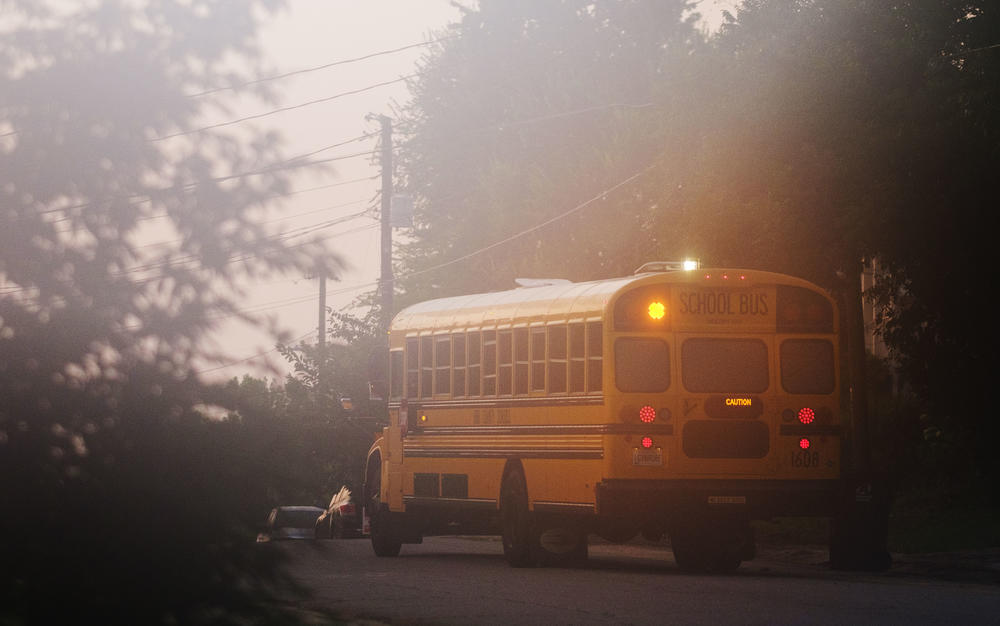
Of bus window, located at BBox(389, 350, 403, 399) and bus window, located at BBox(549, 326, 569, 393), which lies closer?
bus window, located at BBox(549, 326, 569, 393)

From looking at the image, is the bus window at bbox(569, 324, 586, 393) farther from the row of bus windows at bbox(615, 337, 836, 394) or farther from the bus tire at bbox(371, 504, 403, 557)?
the bus tire at bbox(371, 504, 403, 557)

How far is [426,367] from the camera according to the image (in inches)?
896

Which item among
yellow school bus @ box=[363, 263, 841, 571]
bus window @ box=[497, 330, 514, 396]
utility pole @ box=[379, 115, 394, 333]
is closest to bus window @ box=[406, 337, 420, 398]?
bus window @ box=[497, 330, 514, 396]

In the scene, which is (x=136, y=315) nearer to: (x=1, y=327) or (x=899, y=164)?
(x=1, y=327)

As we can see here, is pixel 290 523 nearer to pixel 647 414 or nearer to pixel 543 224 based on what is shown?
pixel 647 414

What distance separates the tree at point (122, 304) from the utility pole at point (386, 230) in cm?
2666

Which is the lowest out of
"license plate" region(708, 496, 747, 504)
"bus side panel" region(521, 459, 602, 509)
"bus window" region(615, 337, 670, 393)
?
"license plate" region(708, 496, 747, 504)

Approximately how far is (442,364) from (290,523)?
13650 millimetres

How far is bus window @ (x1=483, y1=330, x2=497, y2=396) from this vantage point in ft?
68.5

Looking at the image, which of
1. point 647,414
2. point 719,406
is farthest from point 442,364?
point 719,406

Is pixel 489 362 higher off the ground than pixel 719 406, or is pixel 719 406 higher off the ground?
pixel 489 362

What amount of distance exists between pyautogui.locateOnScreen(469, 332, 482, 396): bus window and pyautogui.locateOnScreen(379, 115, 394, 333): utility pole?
1377cm

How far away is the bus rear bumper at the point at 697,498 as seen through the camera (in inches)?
707

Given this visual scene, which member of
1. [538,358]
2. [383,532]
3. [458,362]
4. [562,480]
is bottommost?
[383,532]
